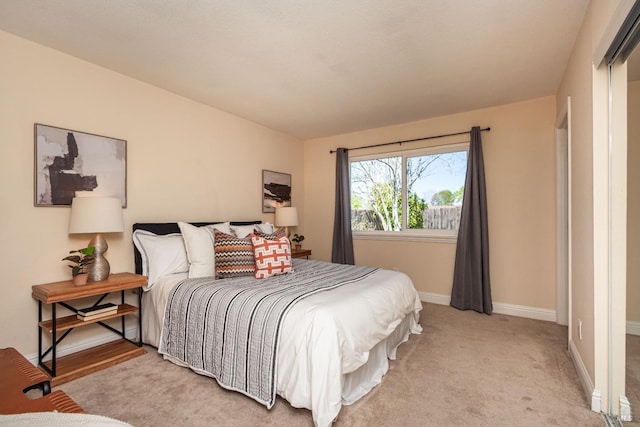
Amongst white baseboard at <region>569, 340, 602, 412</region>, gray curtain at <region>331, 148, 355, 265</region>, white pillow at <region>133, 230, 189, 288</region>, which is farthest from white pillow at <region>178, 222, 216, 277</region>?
white baseboard at <region>569, 340, 602, 412</region>

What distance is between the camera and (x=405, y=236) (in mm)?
4422

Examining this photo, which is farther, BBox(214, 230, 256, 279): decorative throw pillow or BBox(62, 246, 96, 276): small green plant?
BBox(214, 230, 256, 279): decorative throw pillow

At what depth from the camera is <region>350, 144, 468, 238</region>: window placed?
4121 mm

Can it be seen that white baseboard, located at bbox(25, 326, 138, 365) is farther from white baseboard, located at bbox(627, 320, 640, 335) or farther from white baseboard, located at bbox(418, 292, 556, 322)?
white baseboard, located at bbox(418, 292, 556, 322)

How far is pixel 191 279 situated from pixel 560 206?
3860 millimetres

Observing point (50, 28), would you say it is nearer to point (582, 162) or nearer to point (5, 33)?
point (5, 33)

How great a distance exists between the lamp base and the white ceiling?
1550mm

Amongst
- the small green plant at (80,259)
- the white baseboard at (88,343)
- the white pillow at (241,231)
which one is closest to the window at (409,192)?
the white pillow at (241,231)

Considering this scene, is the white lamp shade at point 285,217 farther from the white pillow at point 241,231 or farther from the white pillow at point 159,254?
the white pillow at point 159,254

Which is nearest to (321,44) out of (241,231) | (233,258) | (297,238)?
(233,258)

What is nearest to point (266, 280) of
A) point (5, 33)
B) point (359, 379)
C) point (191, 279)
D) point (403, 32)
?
point (191, 279)

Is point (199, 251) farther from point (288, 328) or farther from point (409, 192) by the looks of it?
point (409, 192)

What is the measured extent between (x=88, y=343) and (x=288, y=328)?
2.07 meters

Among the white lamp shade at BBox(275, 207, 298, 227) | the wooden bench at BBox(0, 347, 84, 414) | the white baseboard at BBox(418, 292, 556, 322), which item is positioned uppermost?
the white lamp shade at BBox(275, 207, 298, 227)
